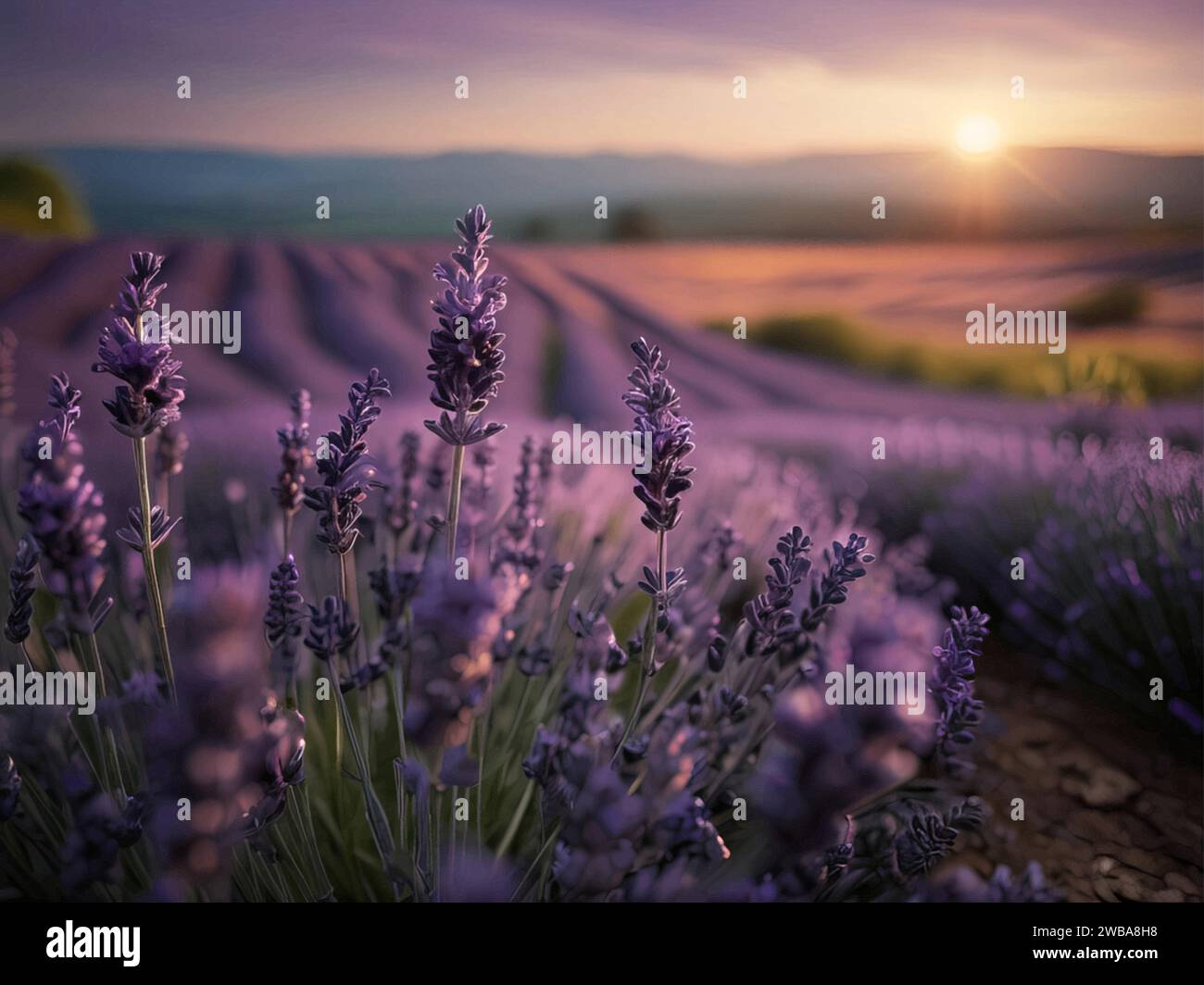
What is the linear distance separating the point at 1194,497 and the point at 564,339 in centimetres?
141

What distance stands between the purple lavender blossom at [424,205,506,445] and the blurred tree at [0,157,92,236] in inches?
49.1

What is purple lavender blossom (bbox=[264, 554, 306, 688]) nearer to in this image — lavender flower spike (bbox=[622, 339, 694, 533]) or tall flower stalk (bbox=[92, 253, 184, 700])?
tall flower stalk (bbox=[92, 253, 184, 700])

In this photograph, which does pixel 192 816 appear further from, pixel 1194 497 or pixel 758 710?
pixel 1194 497

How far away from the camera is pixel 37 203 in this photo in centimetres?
161

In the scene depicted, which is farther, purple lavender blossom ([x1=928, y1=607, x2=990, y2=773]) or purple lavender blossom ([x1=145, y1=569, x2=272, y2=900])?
purple lavender blossom ([x1=928, y1=607, x2=990, y2=773])

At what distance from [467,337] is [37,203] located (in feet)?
4.44

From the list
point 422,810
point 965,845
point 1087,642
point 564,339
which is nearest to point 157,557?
point 422,810

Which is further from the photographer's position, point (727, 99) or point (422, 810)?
point (727, 99)

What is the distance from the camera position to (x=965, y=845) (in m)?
1.26

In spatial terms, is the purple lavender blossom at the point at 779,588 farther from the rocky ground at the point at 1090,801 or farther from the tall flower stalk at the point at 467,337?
the rocky ground at the point at 1090,801

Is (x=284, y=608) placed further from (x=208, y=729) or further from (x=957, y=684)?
(x=957, y=684)

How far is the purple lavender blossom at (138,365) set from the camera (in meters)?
Answer: 0.77

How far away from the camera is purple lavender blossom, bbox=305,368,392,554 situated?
78 centimetres

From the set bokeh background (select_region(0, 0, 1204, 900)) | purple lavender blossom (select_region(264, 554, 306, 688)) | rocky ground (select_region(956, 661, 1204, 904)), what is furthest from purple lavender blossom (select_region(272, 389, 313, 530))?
rocky ground (select_region(956, 661, 1204, 904))
